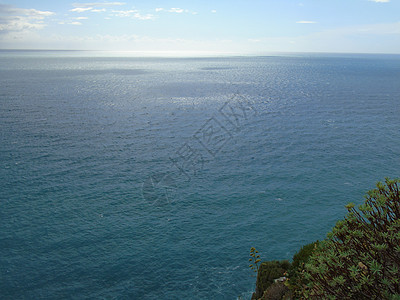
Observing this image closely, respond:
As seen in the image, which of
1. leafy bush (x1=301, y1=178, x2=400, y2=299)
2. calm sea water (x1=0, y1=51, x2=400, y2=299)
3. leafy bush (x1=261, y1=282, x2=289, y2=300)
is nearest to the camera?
leafy bush (x1=301, y1=178, x2=400, y2=299)

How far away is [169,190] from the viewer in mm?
65750

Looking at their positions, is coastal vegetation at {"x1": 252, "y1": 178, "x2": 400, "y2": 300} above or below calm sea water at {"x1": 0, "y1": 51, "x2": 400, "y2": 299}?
above

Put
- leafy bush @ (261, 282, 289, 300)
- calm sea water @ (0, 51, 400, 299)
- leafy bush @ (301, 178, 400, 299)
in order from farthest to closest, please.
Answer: calm sea water @ (0, 51, 400, 299), leafy bush @ (261, 282, 289, 300), leafy bush @ (301, 178, 400, 299)

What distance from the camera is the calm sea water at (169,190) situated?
43.9 metres

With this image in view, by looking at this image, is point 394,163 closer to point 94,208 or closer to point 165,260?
point 165,260

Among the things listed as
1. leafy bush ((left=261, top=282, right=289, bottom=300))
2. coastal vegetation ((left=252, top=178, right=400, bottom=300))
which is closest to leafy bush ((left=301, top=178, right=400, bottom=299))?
coastal vegetation ((left=252, top=178, right=400, bottom=300))

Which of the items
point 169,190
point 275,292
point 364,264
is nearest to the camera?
point 364,264

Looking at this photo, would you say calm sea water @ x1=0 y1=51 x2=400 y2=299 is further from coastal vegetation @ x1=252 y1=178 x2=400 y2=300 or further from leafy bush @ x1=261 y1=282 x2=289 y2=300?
coastal vegetation @ x1=252 y1=178 x2=400 y2=300

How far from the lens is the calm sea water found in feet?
144

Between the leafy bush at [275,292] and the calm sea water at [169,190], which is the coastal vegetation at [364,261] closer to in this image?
the leafy bush at [275,292]

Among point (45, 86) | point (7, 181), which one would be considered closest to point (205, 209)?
point (7, 181)

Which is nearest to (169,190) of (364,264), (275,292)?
(275,292)

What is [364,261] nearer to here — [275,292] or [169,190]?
[275,292]

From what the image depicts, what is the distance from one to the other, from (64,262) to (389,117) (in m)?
113
